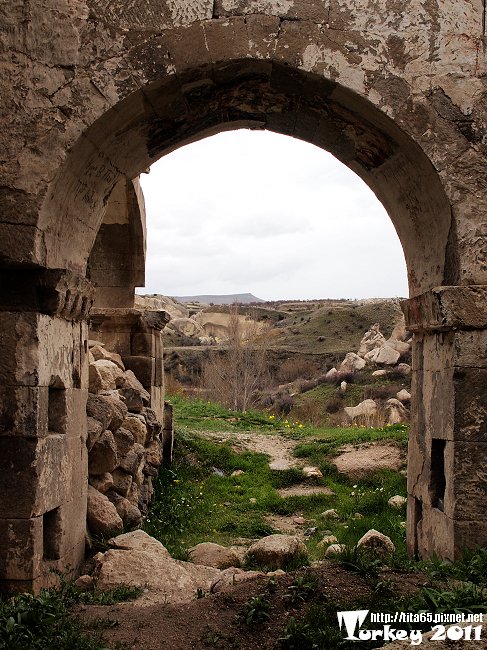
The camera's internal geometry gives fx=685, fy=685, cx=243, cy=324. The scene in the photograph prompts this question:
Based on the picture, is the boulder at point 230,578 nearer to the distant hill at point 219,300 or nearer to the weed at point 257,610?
the weed at point 257,610

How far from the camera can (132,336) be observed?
970cm

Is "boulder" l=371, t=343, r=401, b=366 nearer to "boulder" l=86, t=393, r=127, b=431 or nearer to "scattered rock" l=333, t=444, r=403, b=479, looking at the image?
"scattered rock" l=333, t=444, r=403, b=479

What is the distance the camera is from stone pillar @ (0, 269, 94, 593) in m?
4.53

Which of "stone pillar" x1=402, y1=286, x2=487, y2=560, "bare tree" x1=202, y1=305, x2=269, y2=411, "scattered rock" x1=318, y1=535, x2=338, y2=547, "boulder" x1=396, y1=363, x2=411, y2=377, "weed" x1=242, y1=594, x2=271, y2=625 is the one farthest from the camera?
"boulder" x1=396, y1=363, x2=411, y2=377

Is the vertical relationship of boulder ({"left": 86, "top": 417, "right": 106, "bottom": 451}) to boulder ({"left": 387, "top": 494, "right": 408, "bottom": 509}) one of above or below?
above

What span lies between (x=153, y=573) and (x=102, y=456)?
1.55 metres

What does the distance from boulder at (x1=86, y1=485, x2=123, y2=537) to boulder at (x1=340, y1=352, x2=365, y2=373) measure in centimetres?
2180

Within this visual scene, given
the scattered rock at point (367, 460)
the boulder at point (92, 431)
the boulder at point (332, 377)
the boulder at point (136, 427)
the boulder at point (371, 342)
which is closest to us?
the boulder at point (92, 431)

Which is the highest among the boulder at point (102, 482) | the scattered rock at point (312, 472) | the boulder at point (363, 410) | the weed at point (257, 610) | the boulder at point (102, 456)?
the boulder at point (102, 456)

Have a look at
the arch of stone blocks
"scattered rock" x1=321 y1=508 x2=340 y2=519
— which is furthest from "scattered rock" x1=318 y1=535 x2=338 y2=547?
the arch of stone blocks

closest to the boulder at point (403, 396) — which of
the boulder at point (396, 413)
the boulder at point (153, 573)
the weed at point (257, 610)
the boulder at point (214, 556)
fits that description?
the boulder at point (396, 413)

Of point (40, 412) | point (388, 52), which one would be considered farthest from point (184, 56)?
point (40, 412)

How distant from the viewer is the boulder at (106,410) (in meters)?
6.43

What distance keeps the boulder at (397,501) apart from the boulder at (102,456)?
332 cm
